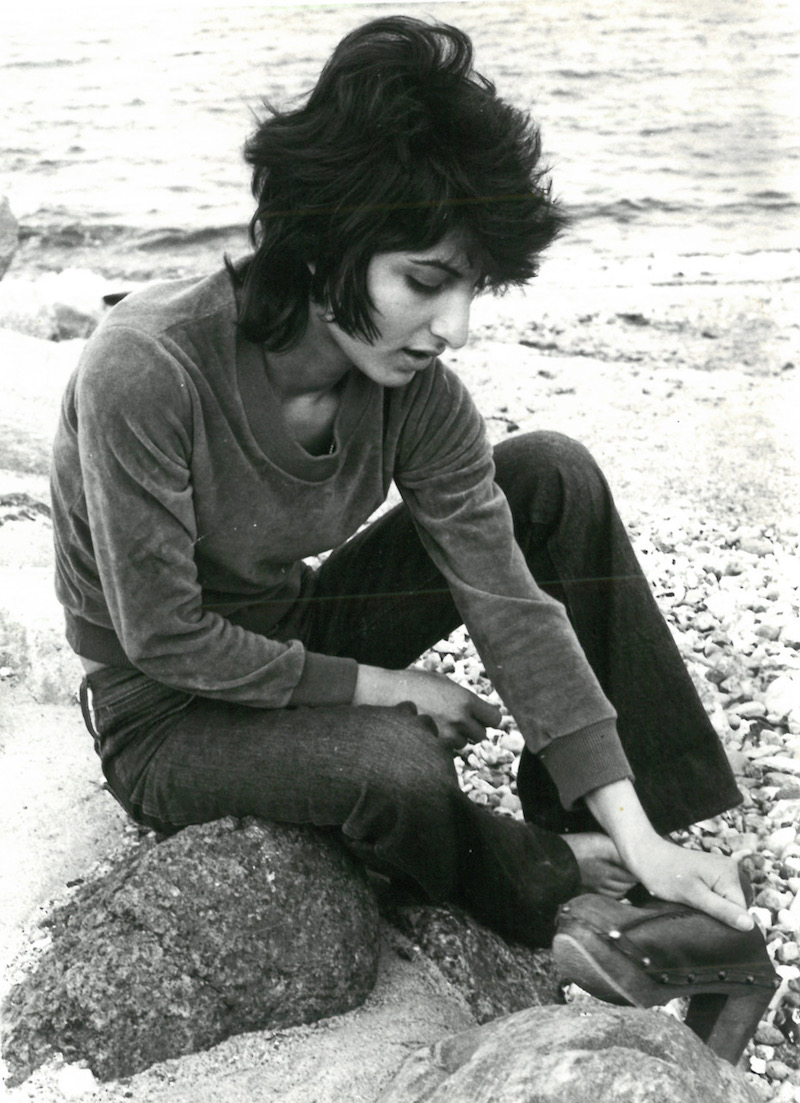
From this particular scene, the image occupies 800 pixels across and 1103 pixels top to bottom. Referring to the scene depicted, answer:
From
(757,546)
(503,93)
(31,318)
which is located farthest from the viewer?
(503,93)

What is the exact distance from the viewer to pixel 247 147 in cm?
179

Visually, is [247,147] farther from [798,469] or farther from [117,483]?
[798,469]

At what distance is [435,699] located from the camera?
2080mm

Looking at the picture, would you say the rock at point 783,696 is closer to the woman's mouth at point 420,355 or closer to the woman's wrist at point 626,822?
the woman's wrist at point 626,822

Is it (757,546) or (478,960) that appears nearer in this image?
(478,960)

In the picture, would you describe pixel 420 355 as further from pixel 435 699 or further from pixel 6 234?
pixel 6 234

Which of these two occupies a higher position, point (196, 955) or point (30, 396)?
point (196, 955)

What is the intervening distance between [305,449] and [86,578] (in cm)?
40

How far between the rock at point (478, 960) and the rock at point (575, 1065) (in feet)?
1.16

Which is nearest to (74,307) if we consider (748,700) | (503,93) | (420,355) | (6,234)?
(6,234)

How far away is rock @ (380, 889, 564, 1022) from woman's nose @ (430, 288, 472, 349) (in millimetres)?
947

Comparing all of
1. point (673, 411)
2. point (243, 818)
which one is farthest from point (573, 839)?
point (673, 411)

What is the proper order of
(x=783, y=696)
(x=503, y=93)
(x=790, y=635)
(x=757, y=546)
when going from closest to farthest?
(x=783, y=696) → (x=790, y=635) → (x=757, y=546) → (x=503, y=93)

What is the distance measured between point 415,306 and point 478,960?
3.41ft
